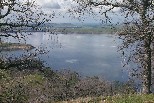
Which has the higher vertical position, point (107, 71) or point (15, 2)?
point (15, 2)

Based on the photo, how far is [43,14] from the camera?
15.9 m

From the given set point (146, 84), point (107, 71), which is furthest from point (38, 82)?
Answer: point (146, 84)

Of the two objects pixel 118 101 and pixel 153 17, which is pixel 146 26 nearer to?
pixel 153 17

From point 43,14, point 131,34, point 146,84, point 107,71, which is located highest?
point 43,14

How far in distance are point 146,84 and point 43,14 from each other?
7.75 metres

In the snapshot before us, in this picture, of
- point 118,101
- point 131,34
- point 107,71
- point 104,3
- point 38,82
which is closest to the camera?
point 118,101

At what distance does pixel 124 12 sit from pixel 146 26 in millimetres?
3699

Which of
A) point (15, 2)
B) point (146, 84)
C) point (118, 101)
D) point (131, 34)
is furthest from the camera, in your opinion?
point (146, 84)

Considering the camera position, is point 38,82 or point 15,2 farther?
point 38,82

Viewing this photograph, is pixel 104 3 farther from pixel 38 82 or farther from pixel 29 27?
pixel 38 82

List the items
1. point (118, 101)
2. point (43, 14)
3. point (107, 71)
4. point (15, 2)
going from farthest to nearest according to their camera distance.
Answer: point (107, 71), point (43, 14), point (15, 2), point (118, 101)

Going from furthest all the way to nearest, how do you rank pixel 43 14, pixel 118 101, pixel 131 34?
pixel 131 34 → pixel 43 14 → pixel 118 101

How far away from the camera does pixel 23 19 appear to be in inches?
608

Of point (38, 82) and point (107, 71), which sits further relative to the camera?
point (107, 71)
